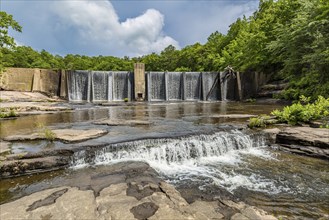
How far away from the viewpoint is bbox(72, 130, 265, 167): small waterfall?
203 inches

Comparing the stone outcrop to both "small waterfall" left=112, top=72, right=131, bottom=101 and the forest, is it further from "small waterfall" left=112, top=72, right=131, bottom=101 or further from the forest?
"small waterfall" left=112, top=72, right=131, bottom=101

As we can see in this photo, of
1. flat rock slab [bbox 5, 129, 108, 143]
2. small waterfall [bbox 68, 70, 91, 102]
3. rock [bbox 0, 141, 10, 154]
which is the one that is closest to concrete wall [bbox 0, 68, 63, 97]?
small waterfall [bbox 68, 70, 91, 102]

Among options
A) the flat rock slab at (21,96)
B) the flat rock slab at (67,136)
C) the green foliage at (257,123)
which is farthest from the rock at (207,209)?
the flat rock slab at (21,96)

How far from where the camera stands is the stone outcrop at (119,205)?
2.62 meters

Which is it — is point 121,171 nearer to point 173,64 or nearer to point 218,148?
point 218,148

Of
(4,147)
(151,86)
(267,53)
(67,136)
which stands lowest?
(4,147)

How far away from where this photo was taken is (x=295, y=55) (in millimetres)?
15812

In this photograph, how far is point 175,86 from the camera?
2497 centimetres

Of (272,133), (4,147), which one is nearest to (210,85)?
(272,133)

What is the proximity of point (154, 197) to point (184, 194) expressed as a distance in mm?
706

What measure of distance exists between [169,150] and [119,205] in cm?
301

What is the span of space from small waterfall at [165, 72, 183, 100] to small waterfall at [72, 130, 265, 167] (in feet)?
59.3

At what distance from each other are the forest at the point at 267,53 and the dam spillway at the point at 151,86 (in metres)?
4.68

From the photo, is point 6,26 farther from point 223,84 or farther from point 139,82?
point 223,84
